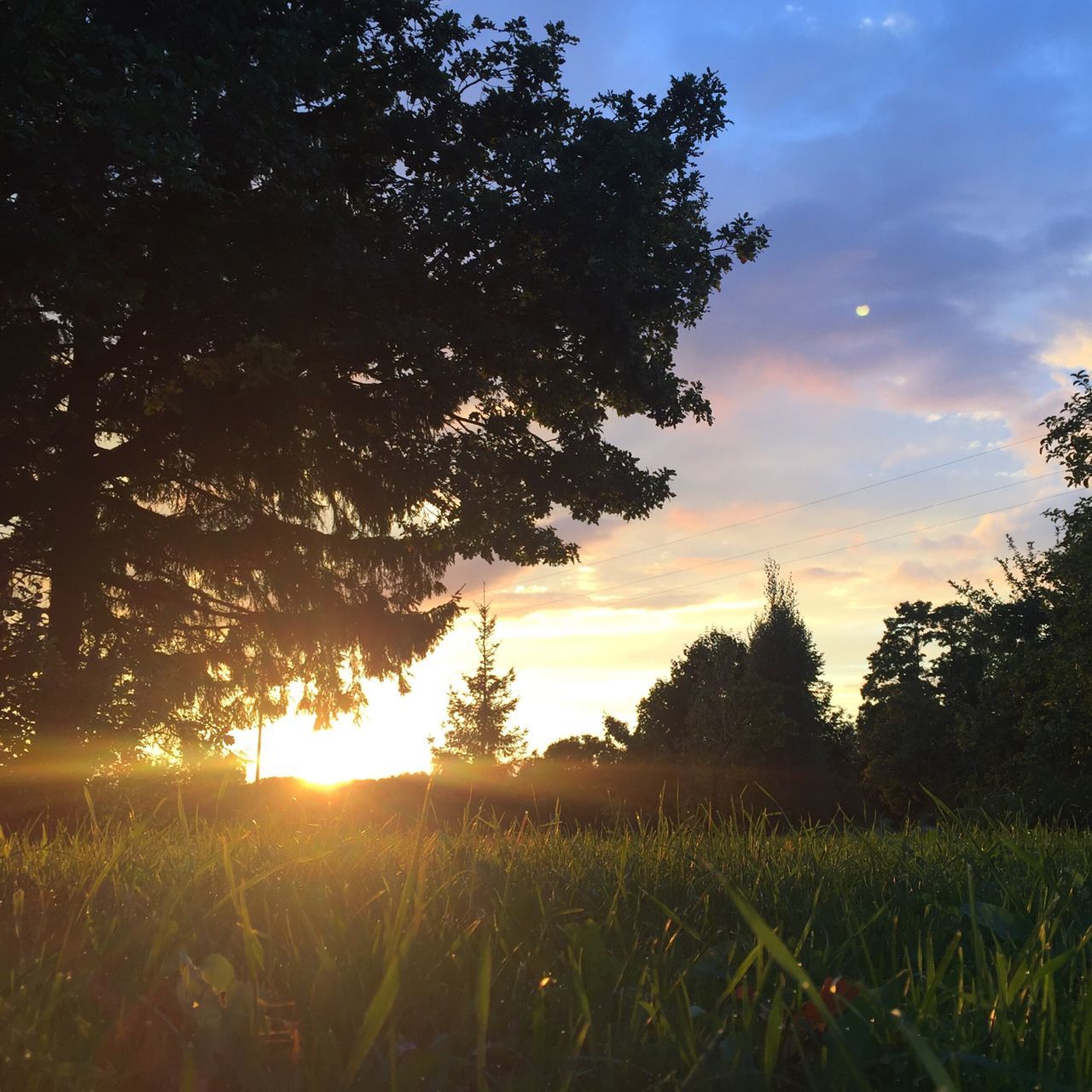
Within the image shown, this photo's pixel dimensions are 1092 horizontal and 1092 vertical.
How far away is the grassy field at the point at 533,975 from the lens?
68.0 inches

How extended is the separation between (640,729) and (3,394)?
4259 centimetres

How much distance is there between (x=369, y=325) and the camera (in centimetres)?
1369

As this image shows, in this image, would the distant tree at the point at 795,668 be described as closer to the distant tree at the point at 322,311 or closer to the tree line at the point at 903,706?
the tree line at the point at 903,706

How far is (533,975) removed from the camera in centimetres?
232

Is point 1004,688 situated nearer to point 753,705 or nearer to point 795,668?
point 753,705

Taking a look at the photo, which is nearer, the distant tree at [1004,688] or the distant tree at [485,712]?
the distant tree at [1004,688]

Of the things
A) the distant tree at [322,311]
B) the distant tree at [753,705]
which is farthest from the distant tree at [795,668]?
the distant tree at [322,311]

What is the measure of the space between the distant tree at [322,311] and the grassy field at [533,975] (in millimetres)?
10158

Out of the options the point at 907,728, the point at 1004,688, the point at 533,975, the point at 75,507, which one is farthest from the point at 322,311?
the point at 907,728

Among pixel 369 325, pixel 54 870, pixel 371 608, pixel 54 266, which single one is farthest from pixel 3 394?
pixel 54 870

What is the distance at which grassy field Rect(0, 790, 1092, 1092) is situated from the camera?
5.67 feet

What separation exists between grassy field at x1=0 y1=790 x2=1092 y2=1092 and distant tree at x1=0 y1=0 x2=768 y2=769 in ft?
33.3

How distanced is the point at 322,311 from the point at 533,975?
12.8m

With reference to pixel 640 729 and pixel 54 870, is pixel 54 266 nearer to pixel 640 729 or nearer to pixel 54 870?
pixel 54 870
